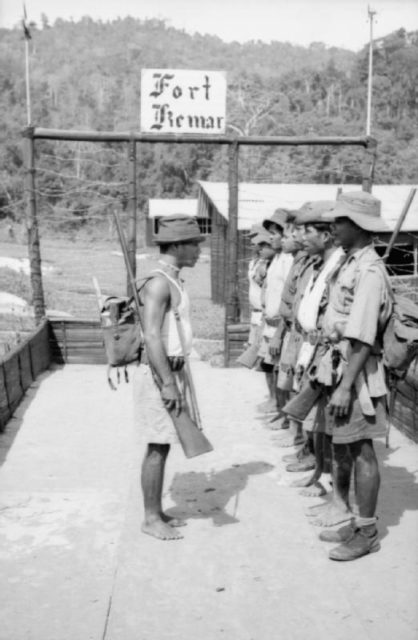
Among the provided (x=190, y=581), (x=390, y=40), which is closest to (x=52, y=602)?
(x=190, y=581)

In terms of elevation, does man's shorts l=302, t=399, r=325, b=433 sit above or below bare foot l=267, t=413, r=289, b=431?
above

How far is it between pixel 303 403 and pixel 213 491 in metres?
1.01

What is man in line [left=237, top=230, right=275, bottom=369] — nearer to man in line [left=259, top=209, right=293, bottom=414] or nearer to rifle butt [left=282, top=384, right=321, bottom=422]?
man in line [left=259, top=209, right=293, bottom=414]

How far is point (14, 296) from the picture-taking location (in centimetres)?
1700

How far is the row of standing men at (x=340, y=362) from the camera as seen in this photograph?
151 inches

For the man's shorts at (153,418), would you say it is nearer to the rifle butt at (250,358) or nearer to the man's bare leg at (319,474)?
the man's bare leg at (319,474)

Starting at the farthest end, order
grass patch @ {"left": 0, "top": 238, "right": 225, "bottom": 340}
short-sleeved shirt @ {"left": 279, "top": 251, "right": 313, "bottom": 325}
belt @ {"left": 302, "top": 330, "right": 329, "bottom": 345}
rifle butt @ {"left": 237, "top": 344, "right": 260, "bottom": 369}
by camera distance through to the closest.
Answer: grass patch @ {"left": 0, "top": 238, "right": 225, "bottom": 340}
rifle butt @ {"left": 237, "top": 344, "right": 260, "bottom": 369}
short-sleeved shirt @ {"left": 279, "top": 251, "right": 313, "bottom": 325}
belt @ {"left": 302, "top": 330, "right": 329, "bottom": 345}

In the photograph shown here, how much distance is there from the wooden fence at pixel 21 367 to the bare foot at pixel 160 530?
2295 millimetres

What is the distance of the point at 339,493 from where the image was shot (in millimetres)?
4391

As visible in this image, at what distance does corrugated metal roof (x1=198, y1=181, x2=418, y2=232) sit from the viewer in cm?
1647

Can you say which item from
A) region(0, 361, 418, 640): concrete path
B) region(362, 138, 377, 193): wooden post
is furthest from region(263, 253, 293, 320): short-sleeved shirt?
region(362, 138, 377, 193): wooden post

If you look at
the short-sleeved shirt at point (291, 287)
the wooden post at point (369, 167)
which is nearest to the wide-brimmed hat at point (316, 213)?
the short-sleeved shirt at point (291, 287)

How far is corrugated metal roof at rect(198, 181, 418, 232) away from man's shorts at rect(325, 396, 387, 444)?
1222 centimetres

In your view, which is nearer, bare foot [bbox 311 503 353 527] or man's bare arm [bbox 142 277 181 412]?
man's bare arm [bbox 142 277 181 412]
